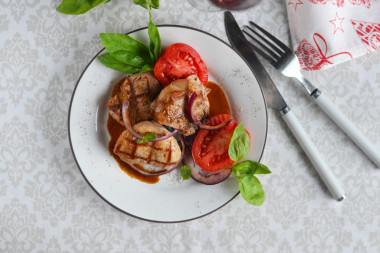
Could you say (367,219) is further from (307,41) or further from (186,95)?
(186,95)

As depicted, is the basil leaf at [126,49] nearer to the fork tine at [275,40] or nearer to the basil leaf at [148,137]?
the basil leaf at [148,137]

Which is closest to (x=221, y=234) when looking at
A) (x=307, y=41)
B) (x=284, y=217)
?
(x=284, y=217)

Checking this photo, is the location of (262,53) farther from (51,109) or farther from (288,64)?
(51,109)

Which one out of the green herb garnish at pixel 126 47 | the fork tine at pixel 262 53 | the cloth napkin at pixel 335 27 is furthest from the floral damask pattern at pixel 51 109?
the cloth napkin at pixel 335 27

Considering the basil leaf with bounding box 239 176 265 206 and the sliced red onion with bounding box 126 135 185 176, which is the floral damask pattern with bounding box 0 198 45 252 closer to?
the sliced red onion with bounding box 126 135 185 176

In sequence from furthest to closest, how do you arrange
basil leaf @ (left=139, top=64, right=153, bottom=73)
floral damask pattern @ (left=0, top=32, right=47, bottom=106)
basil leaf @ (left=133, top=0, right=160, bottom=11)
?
floral damask pattern @ (left=0, top=32, right=47, bottom=106) < basil leaf @ (left=139, top=64, right=153, bottom=73) < basil leaf @ (left=133, top=0, right=160, bottom=11)

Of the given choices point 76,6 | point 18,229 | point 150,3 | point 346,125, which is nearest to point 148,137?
point 150,3

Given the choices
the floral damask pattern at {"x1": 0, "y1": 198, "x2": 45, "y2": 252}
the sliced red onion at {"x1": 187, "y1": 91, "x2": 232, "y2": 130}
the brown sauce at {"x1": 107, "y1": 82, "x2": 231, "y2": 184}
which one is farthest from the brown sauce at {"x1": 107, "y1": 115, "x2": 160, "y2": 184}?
the floral damask pattern at {"x1": 0, "y1": 198, "x2": 45, "y2": 252}
